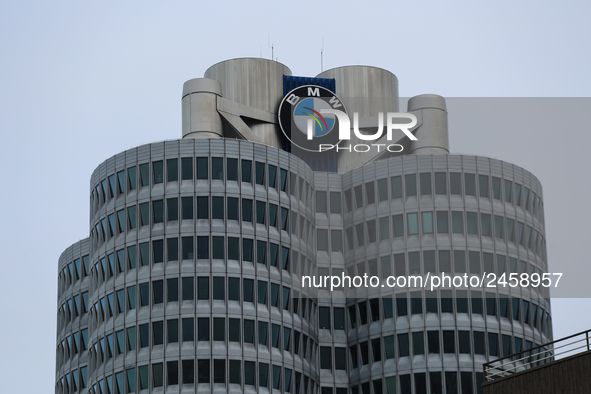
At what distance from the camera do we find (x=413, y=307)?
115 metres

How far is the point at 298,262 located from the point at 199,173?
41.6ft

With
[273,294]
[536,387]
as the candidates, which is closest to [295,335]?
[273,294]

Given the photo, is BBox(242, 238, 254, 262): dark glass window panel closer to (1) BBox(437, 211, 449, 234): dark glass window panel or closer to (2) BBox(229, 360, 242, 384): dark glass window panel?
(2) BBox(229, 360, 242, 384): dark glass window panel

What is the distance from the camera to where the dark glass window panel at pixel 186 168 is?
114 m

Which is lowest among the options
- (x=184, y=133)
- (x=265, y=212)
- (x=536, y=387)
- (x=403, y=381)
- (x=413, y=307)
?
(x=536, y=387)

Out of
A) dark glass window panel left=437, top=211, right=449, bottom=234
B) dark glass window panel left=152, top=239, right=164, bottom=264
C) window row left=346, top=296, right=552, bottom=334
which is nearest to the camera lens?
dark glass window panel left=152, top=239, right=164, bottom=264

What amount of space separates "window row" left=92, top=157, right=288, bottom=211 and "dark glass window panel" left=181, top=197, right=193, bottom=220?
2142mm

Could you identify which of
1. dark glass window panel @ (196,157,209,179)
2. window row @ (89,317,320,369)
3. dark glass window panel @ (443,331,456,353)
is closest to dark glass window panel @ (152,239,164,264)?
window row @ (89,317,320,369)

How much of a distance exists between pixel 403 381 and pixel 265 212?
20.3 meters

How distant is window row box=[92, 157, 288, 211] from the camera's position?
114062mm

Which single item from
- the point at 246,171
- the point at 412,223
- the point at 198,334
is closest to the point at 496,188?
the point at 412,223

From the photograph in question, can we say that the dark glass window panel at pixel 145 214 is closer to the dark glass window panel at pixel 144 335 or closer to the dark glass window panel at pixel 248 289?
the dark glass window panel at pixel 144 335

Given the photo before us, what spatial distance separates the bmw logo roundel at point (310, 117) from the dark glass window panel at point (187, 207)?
64.4ft

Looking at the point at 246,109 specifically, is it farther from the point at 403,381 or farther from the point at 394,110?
the point at 403,381
